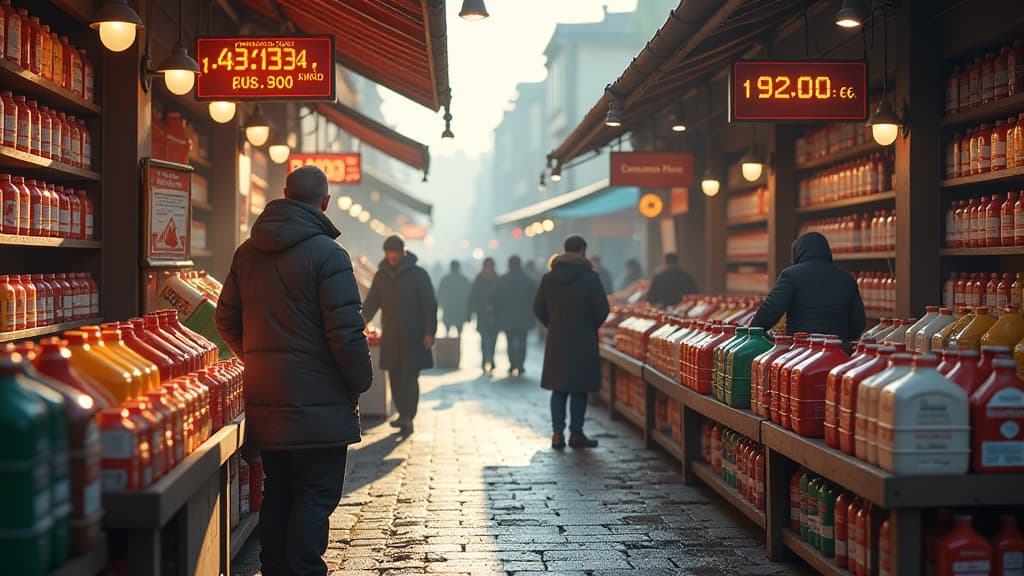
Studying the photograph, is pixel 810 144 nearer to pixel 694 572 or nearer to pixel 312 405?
pixel 694 572

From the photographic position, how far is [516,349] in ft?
63.4

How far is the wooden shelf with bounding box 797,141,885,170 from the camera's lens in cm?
1077

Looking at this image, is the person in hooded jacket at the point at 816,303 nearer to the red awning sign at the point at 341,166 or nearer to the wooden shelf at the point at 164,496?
the wooden shelf at the point at 164,496

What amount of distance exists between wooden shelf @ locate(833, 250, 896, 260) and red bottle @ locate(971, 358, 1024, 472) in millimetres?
5715

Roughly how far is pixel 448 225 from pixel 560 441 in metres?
172

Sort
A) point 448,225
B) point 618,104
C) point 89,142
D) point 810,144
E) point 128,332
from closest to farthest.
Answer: point 128,332, point 89,142, point 618,104, point 810,144, point 448,225

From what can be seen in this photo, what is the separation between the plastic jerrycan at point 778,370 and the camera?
20.5 feet

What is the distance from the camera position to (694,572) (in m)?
6.32

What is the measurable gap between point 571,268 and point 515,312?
8.27 meters

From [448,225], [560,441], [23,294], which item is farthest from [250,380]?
[448,225]

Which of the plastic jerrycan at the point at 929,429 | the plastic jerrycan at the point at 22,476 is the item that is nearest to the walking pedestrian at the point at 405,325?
the plastic jerrycan at the point at 929,429

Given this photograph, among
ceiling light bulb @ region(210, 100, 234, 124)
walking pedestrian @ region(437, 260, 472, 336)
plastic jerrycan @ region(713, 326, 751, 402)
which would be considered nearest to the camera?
plastic jerrycan @ region(713, 326, 751, 402)

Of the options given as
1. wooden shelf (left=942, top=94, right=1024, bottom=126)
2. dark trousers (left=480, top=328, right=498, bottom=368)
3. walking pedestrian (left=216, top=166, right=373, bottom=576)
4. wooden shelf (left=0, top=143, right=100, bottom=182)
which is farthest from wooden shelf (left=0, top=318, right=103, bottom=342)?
dark trousers (left=480, top=328, right=498, bottom=368)

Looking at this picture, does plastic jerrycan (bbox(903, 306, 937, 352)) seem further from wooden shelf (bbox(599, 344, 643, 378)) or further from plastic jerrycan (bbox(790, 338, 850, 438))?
wooden shelf (bbox(599, 344, 643, 378))
